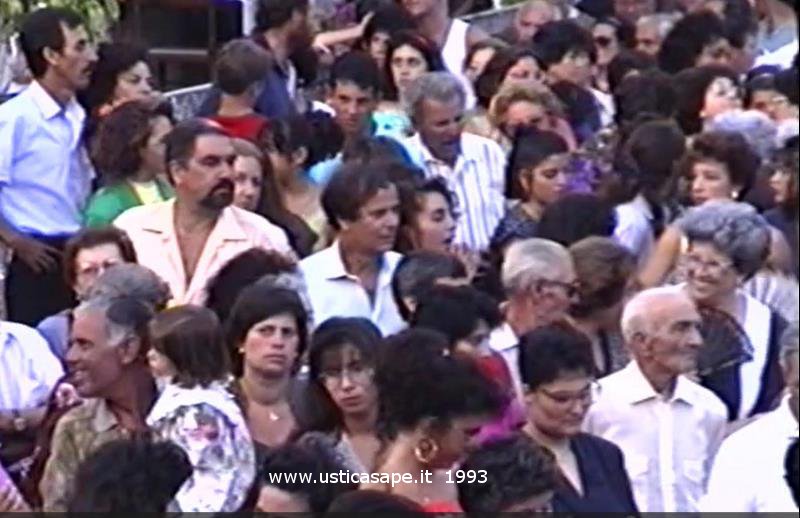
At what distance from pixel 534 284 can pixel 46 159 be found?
2.79 meters

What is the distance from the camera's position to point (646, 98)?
11555 mm

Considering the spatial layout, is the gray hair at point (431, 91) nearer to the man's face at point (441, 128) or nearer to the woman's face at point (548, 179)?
the man's face at point (441, 128)

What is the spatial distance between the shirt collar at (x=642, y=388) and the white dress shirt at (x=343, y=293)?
1.01 meters

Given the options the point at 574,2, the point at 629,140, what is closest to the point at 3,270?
the point at 629,140

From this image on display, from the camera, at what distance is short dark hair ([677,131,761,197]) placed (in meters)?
9.83

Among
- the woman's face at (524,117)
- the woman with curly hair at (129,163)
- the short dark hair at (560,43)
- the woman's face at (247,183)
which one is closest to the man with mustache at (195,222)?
the woman's face at (247,183)

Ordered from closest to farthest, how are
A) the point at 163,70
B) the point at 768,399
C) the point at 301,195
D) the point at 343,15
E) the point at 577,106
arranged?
the point at 768,399
the point at 301,195
the point at 577,106
the point at 343,15
the point at 163,70

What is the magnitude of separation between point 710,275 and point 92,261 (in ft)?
6.67

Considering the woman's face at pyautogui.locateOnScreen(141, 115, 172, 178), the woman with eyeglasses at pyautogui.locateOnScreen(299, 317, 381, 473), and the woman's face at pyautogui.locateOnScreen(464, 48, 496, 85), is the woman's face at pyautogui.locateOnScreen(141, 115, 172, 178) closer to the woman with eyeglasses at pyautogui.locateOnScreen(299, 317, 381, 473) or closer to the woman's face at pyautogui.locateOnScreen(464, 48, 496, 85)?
the woman with eyeglasses at pyautogui.locateOnScreen(299, 317, 381, 473)

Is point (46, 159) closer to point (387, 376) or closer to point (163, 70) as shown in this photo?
point (387, 376)

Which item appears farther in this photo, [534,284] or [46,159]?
[46,159]

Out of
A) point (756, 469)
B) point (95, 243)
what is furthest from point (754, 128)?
point (756, 469)

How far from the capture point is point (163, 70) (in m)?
16.5

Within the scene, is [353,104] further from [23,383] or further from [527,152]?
[23,383]
